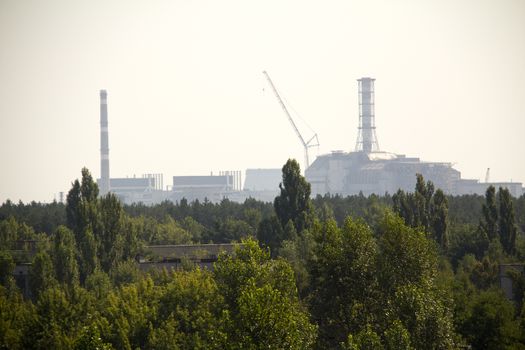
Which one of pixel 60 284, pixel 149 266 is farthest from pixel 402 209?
pixel 60 284

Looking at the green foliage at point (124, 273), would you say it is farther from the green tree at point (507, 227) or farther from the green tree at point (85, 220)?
the green tree at point (507, 227)

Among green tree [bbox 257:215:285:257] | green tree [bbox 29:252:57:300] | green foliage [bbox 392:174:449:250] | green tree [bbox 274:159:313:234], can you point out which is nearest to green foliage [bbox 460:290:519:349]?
green tree [bbox 29:252:57:300]

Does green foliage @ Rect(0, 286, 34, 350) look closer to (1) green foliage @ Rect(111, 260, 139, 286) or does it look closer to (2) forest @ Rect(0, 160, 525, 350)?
(2) forest @ Rect(0, 160, 525, 350)

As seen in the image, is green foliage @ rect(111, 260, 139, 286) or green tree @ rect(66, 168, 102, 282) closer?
green foliage @ rect(111, 260, 139, 286)

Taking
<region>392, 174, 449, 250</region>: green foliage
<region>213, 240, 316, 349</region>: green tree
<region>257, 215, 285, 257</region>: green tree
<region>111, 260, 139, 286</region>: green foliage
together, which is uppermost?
<region>392, 174, 449, 250</region>: green foliage

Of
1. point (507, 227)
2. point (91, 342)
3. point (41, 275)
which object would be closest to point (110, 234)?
point (41, 275)

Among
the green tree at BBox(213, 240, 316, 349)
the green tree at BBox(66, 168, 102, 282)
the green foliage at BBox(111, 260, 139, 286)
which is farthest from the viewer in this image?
the green tree at BBox(66, 168, 102, 282)

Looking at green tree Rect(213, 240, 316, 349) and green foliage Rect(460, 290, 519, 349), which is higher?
green tree Rect(213, 240, 316, 349)

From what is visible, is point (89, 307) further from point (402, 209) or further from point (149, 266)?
point (402, 209)

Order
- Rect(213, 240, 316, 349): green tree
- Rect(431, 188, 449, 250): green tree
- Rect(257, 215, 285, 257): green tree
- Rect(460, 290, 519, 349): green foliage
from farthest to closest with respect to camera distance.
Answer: Rect(431, 188, 449, 250): green tree
Rect(257, 215, 285, 257): green tree
Rect(460, 290, 519, 349): green foliage
Rect(213, 240, 316, 349): green tree

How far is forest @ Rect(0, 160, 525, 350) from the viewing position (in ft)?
151

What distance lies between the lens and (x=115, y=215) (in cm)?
8738

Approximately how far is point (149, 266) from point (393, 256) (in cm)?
4227

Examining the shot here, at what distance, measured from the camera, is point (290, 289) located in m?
49.0
